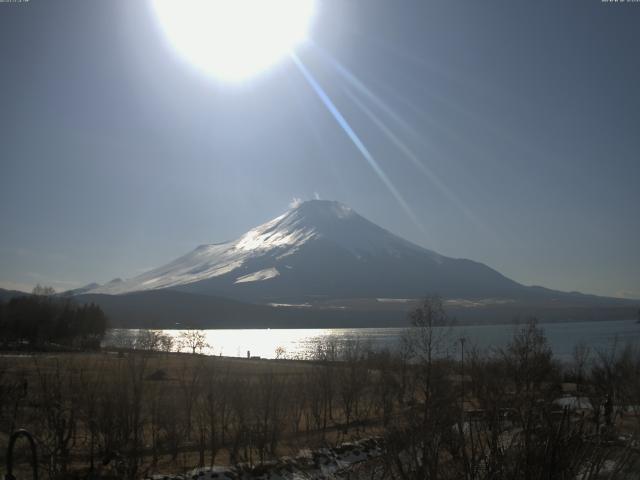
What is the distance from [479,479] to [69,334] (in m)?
77.1

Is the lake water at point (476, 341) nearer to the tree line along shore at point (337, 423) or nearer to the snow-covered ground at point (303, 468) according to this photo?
the tree line along shore at point (337, 423)

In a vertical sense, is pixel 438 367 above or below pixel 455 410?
below

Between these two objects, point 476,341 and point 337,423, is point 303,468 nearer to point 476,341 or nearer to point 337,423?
point 337,423

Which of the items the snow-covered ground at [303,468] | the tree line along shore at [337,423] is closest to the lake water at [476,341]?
the tree line along shore at [337,423]

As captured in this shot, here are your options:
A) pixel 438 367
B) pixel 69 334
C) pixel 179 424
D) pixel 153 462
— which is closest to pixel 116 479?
pixel 153 462

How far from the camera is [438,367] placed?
27.4 metres

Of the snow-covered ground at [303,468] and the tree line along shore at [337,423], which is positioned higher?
the tree line along shore at [337,423]

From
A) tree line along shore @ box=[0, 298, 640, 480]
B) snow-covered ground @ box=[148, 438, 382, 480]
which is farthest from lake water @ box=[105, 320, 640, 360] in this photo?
snow-covered ground @ box=[148, 438, 382, 480]

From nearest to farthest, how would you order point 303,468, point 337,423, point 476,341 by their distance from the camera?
point 303,468
point 337,423
point 476,341

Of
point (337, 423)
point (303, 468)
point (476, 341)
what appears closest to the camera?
point (303, 468)

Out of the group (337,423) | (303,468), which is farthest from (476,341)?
(303,468)

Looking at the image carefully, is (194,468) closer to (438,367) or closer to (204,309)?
(438,367)

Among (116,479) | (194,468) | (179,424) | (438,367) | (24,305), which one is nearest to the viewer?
(116,479)

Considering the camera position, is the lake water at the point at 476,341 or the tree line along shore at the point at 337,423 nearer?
the tree line along shore at the point at 337,423
